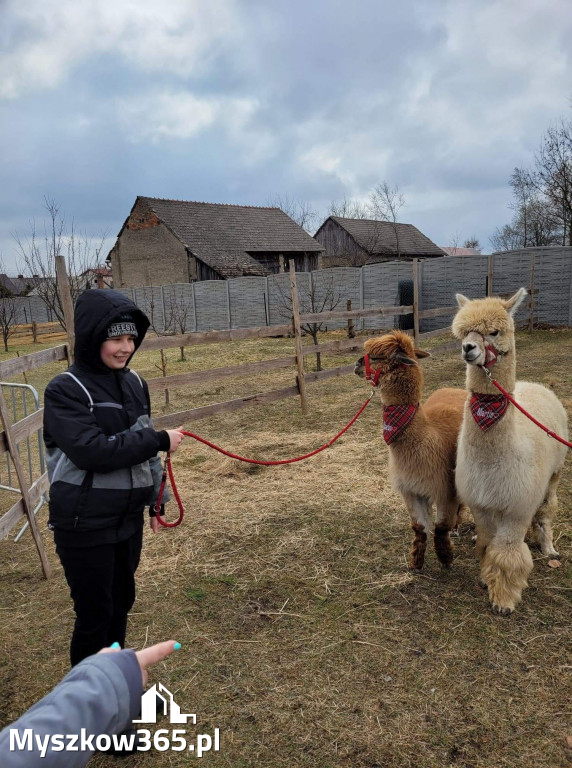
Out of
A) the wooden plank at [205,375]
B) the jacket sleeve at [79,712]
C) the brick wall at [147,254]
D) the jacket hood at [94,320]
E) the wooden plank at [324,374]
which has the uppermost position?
the brick wall at [147,254]

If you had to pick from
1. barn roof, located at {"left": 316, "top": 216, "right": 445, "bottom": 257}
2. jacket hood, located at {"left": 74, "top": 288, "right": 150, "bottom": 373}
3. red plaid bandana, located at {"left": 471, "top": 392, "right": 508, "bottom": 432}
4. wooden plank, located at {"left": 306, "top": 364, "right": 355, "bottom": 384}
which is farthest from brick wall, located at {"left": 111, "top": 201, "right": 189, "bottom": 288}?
jacket hood, located at {"left": 74, "top": 288, "right": 150, "bottom": 373}

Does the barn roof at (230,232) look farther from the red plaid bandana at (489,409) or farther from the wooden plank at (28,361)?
the red plaid bandana at (489,409)

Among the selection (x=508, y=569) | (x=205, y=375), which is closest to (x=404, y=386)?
(x=508, y=569)

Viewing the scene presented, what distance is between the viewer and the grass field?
7.18 feet

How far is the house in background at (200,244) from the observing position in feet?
87.0

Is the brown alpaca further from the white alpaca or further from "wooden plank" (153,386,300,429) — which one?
"wooden plank" (153,386,300,429)

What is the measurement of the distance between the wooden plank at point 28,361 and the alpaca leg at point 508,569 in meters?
3.20

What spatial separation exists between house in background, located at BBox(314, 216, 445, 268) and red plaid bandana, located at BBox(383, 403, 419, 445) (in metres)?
31.7

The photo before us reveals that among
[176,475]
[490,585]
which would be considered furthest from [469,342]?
[176,475]

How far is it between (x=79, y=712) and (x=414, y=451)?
2.65 m

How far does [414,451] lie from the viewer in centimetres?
327

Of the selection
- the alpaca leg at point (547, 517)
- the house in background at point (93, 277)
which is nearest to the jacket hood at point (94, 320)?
the alpaca leg at point (547, 517)

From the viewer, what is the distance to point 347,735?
7.27ft

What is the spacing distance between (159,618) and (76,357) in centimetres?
185
